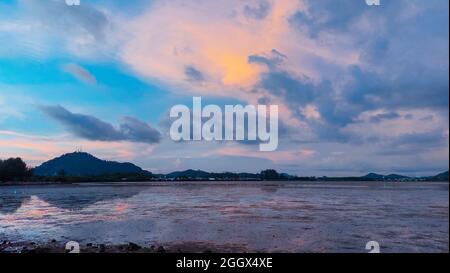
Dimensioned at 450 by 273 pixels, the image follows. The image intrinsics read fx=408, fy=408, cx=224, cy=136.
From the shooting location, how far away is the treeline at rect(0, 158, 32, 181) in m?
162

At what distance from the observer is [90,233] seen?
86.5ft

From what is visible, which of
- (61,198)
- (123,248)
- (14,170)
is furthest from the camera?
(14,170)

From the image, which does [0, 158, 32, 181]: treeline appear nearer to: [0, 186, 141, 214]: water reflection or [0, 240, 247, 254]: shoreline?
[0, 186, 141, 214]: water reflection

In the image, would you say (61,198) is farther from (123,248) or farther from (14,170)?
(14,170)

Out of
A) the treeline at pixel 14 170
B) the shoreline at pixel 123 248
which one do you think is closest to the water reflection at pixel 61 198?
the shoreline at pixel 123 248

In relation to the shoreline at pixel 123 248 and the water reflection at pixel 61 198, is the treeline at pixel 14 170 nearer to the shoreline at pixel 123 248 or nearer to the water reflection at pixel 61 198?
the water reflection at pixel 61 198

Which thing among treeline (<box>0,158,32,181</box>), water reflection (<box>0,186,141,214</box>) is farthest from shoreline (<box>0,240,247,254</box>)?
treeline (<box>0,158,32,181</box>)

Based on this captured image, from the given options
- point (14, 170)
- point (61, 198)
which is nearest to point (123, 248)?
point (61, 198)

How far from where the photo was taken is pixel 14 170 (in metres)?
165

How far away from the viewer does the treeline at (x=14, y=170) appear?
531 ft
